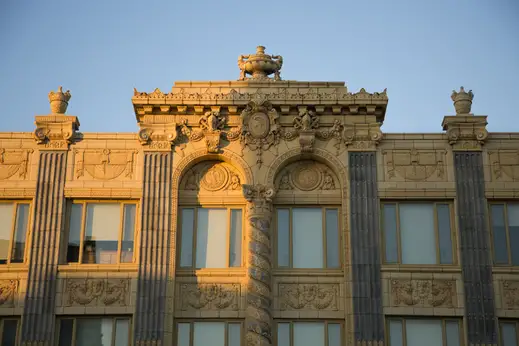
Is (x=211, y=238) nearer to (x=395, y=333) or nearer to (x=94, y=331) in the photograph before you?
(x=94, y=331)

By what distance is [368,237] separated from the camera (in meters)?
32.2

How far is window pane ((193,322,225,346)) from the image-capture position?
31.6 metres

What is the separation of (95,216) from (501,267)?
1446cm

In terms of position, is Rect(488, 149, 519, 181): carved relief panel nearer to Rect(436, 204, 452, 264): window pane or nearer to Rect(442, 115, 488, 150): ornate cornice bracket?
Rect(442, 115, 488, 150): ornate cornice bracket

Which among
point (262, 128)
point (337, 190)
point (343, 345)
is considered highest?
point (262, 128)

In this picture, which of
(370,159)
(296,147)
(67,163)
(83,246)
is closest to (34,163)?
(67,163)

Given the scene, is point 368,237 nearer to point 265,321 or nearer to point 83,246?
point 265,321

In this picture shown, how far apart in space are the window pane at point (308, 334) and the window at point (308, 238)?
2116mm

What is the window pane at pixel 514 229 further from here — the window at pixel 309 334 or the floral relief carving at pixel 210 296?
the floral relief carving at pixel 210 296

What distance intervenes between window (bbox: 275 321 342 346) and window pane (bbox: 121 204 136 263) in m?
5.84

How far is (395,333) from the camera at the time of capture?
31.6m

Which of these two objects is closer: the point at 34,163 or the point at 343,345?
the point at 343,345

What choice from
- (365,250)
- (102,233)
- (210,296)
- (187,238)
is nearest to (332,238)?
(365,250)

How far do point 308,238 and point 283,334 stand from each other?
357 cm
